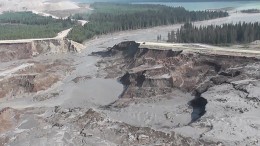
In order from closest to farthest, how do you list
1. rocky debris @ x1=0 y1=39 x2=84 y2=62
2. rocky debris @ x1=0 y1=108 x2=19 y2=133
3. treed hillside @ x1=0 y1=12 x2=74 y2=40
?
1. rocky debris @ x1=0 y1=108 x2=19 y2=133
2. rocky debris @ x1=0 y1=39 x2=84 y2=62
3. treed hillside @ x1=0 y1=12 x2=74 y2=40

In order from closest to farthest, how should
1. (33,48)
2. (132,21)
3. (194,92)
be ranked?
(194,92) → (33,48) → (132,21)

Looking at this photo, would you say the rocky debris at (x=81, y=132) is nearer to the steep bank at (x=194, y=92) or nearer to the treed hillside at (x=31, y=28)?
the steep bank at (x=194, y=92)

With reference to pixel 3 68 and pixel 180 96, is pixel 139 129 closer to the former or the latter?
pixel 180 96

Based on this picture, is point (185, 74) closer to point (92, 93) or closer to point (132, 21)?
point (92, 93)

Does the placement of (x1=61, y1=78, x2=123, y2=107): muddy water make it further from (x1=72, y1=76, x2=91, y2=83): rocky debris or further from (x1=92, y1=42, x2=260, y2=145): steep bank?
(x1=92, y1=42, x2=260, y2=145): steep bank

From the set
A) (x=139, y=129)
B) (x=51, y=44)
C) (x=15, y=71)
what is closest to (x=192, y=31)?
(x=51, y=44)

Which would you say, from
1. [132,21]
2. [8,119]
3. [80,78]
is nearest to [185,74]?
[80,78]

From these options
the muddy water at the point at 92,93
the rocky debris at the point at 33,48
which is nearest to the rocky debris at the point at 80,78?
the muddy water at the point at 92,93

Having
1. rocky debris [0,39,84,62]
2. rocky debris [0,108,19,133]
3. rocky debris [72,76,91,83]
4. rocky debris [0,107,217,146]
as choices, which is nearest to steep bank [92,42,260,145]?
rocky debris [0,107,217,146]
